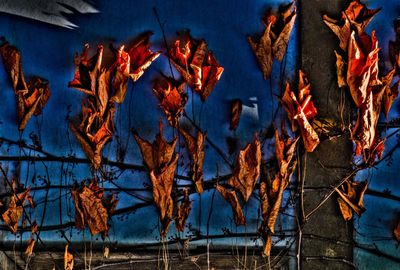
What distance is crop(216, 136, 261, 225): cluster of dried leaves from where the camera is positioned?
11.0 feet

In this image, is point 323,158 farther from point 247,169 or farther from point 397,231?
point 397,231

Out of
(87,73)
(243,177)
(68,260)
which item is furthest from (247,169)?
(68,260)

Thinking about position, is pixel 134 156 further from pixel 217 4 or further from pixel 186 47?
pixel 217 4

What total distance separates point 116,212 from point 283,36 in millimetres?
1824

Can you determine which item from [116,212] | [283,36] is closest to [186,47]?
[283,36]

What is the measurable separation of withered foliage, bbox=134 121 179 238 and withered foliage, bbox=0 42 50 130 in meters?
0.78

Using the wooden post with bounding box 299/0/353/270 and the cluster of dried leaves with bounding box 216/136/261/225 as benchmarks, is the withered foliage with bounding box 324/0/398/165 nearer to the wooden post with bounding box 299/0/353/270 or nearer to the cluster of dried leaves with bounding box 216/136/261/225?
the wooden post with bounding box 299/0/353/270

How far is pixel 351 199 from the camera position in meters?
3.44

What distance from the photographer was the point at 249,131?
11.4ft

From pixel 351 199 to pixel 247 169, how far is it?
0.83m

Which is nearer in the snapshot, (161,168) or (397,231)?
(161,168)

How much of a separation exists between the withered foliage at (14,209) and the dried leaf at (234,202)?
145cm

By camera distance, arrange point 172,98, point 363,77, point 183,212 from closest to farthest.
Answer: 1. point 363,77
2. point 172,98
3. point 183,212

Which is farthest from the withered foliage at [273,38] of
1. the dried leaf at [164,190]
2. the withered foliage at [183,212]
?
the withered foliage at [183,212]
